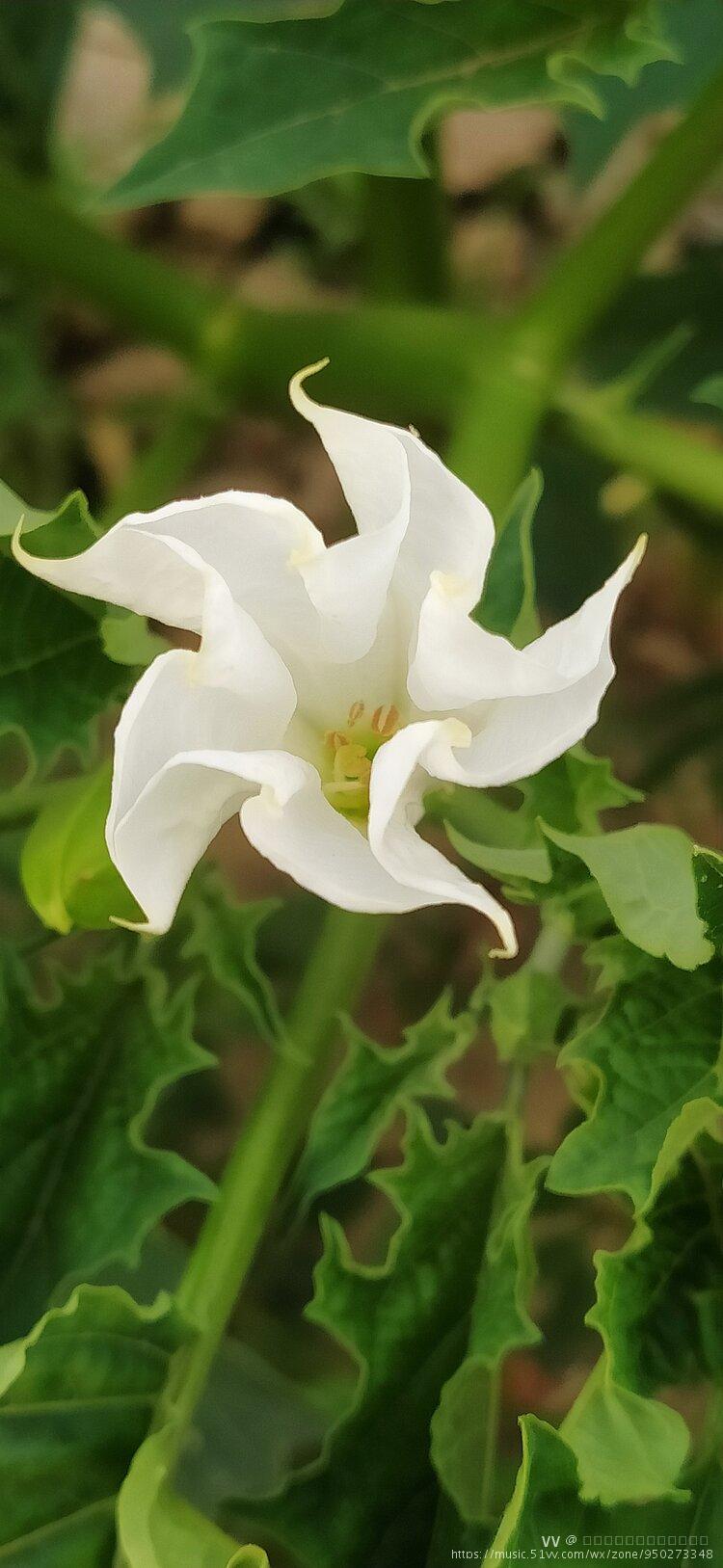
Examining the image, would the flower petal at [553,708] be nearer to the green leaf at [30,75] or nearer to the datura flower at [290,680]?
the datura flower at [290,680]

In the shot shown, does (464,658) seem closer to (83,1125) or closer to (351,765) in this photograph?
(351,765)

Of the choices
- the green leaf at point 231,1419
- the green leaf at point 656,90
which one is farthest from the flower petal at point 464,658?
the green leaf at point 656,90

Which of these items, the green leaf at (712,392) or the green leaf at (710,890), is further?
the green leaf at (712,392)

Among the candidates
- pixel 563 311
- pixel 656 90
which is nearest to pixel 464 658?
pixel 563 311

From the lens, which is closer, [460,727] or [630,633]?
[460,727]

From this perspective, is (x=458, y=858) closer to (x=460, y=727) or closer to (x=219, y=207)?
(x=460, y=727)

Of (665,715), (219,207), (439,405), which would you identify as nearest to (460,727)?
(439,405)
